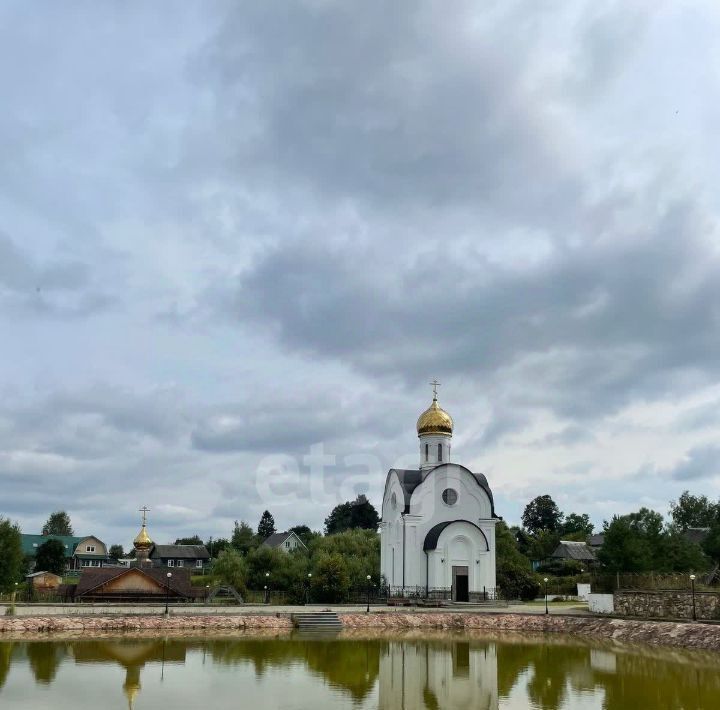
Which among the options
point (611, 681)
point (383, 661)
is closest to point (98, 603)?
point (383, 661)

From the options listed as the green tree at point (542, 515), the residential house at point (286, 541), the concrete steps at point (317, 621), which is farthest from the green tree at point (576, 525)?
the concrete steps at point (317, 621)

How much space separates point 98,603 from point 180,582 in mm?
3456

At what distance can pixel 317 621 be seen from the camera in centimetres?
2719

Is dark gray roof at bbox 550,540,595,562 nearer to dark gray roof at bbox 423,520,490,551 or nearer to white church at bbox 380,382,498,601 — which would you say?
white church at bbox 380,382,498,601

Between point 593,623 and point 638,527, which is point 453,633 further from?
point 638,527

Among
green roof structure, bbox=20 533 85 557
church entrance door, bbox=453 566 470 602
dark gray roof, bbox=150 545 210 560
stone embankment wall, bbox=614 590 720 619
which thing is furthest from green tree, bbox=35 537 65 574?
stone embankment wall, bbox=614 590 720 619

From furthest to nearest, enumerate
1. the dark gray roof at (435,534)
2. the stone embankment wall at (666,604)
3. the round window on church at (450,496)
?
1. the round window on church at (450,496)
2. the dark gray roof at (435,534)
3. the stone embankment wall at (666,604)

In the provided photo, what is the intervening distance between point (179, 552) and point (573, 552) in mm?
32761

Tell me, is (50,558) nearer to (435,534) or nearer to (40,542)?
(40,542)

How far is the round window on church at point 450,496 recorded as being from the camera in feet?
123

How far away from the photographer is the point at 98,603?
31.7 meters

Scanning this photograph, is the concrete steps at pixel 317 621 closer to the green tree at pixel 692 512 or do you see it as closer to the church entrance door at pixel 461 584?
the church entrance door at pixel 461 584

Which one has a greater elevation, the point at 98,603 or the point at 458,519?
the point at 458,519

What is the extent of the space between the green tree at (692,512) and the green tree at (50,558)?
52.5 m
